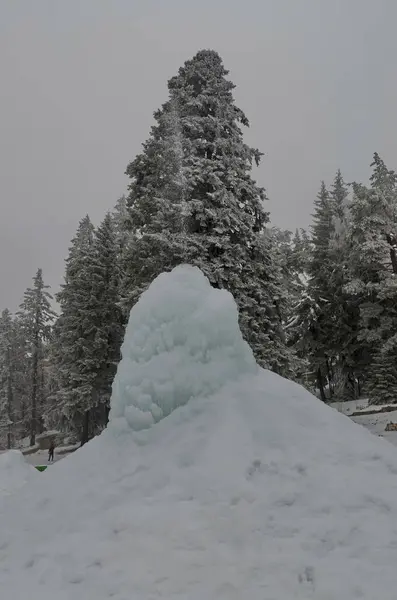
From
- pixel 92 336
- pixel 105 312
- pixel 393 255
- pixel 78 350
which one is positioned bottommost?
pixel 78 350

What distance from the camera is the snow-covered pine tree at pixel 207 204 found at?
13.9 meters

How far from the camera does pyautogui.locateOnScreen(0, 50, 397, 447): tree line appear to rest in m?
14.3

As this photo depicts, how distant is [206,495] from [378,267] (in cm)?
2173

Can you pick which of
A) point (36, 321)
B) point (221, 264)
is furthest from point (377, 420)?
point (36, 321)

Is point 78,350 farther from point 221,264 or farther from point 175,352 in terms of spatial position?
point 175,352

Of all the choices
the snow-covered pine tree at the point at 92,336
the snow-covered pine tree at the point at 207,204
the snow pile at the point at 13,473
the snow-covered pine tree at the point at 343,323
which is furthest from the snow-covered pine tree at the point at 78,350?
the snow-covered pine tree at the point at 343,323

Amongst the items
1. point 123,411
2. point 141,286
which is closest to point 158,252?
point 141,286

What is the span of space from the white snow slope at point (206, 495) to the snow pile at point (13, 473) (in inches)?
119

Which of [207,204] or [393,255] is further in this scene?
[393,255]

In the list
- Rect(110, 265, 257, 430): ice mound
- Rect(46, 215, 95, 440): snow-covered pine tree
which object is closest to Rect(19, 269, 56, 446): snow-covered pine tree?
Rect(46, 215, 95, 440): snow-covered pine tree

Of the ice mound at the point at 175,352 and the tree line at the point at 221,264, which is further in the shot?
the tree line at the point at 221,264

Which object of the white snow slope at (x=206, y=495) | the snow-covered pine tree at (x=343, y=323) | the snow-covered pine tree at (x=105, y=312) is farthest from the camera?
the snow-covered pine tree at (x=343, y=323)

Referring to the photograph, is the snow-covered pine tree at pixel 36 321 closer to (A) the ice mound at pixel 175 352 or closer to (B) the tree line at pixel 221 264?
(B) the tree line at pixel 221 264

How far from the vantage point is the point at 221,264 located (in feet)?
44.9
